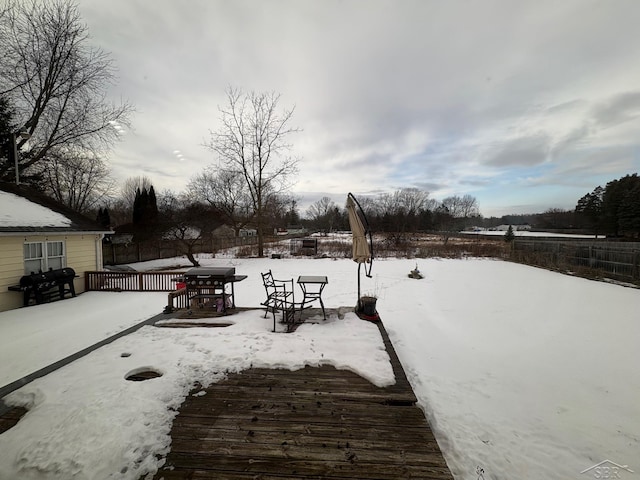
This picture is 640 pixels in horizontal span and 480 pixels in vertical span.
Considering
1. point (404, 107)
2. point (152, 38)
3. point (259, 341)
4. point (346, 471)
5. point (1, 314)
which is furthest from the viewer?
point (404, 107)

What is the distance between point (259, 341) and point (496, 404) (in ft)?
11.8

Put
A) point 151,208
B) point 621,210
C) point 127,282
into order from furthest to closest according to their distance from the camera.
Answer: point 621,210 < point 151,208 < point 127,282

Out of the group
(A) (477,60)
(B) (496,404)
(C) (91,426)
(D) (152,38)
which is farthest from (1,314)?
(A) (477,60)

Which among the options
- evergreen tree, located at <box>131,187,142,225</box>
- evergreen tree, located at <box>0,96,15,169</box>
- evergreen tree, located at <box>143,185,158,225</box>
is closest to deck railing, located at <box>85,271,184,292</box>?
evergreen tree, located at <box>143,185,158,225</box>

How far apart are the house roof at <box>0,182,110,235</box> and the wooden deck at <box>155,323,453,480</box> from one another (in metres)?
9.47

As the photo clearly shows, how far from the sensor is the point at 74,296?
363 inches

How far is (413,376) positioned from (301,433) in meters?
2.64

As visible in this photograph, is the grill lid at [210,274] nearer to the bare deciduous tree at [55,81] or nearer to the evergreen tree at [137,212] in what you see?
the bare deciduous tree at [55,81]

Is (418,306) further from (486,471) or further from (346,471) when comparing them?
(346,471)

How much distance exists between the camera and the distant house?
7.52 meters

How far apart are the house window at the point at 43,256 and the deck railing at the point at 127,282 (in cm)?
118

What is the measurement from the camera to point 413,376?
4.18m

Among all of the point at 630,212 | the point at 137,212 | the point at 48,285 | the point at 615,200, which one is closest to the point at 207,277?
the point at 48,285

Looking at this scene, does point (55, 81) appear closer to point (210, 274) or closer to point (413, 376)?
point (210, 274)
